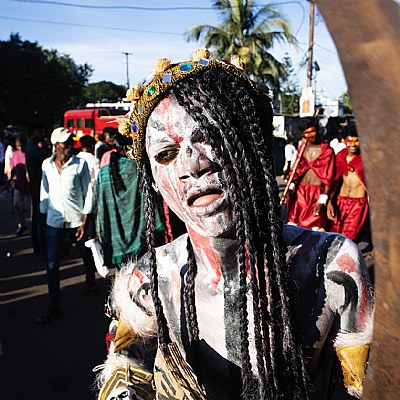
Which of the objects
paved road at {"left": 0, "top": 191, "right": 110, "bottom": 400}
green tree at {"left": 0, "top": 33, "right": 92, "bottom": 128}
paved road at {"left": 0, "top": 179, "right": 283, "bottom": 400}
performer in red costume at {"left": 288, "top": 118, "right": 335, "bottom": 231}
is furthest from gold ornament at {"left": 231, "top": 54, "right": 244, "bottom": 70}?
green tree at {"left": 0, "top": 33, "right": 92, "bottom": 128}

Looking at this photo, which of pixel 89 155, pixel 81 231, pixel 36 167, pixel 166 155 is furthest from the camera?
pixel 89 155

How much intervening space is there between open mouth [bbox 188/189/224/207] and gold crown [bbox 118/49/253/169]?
12.2 inches

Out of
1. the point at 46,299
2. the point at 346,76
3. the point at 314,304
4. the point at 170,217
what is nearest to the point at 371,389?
the point at 346,76

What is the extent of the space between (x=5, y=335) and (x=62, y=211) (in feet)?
4.33

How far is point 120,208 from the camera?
434cm

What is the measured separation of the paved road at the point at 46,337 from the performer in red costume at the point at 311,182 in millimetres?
2875

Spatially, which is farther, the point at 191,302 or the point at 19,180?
the point at 19,180

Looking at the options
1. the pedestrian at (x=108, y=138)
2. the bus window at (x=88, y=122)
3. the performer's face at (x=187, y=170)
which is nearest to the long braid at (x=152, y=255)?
the performer's face at (x=187, y=170)

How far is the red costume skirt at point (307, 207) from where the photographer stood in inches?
247

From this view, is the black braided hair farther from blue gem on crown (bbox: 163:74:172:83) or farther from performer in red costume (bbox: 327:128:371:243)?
performer in red costume (bbox: 327:128:371:243)

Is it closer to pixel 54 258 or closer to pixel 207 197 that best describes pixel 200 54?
pixel 207 197

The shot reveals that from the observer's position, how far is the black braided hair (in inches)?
47.1

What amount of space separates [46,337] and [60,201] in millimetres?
1363

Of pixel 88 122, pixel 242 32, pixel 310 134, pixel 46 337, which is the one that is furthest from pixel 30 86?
pixel 46 337
